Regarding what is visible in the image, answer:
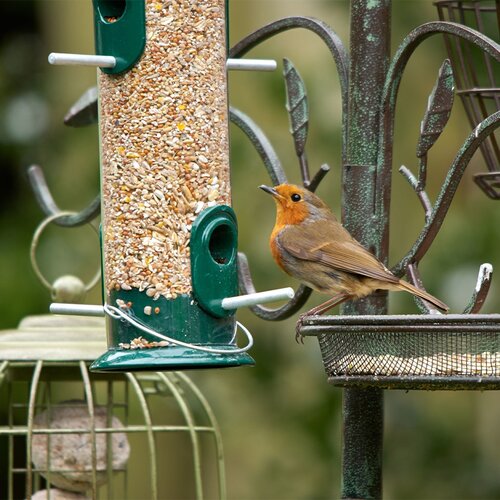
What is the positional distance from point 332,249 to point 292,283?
2.20m

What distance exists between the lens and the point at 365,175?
442 centimetres

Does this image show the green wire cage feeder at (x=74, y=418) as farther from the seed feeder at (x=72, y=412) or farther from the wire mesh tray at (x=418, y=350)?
the wire mesh tray at (x=418, y=350)

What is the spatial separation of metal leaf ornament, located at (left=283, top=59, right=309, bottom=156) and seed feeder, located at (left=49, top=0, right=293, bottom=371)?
32 cm

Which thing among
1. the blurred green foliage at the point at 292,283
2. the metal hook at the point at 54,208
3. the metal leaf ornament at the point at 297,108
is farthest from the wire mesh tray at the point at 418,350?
the blurred green foliage at the point at 292,283

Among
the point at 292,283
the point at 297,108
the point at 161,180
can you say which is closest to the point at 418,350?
the point at 161,180

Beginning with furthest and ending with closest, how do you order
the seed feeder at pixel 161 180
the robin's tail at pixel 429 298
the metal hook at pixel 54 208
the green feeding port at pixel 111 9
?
1. the metal hook at pixel 54 208
2. the green feeding port at pixel 111 9
3. the seed feeder at pixel 161 180
4. the robin's tail at pixel 429 298

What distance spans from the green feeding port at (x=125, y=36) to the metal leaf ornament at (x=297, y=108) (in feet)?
1.93

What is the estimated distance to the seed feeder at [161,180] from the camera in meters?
4.38

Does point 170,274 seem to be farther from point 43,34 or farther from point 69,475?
point 43,34

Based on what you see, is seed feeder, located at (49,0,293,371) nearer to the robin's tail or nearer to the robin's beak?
the robin's beak

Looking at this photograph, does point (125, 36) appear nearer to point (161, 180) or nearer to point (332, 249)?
point (161, 180)

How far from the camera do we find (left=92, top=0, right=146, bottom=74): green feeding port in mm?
4422

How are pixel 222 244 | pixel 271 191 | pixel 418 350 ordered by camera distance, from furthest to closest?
1. pixel 271 191
2. pixel 222 244
3. pixel 418 350

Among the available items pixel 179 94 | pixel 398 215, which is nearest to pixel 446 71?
pixel 179 94
